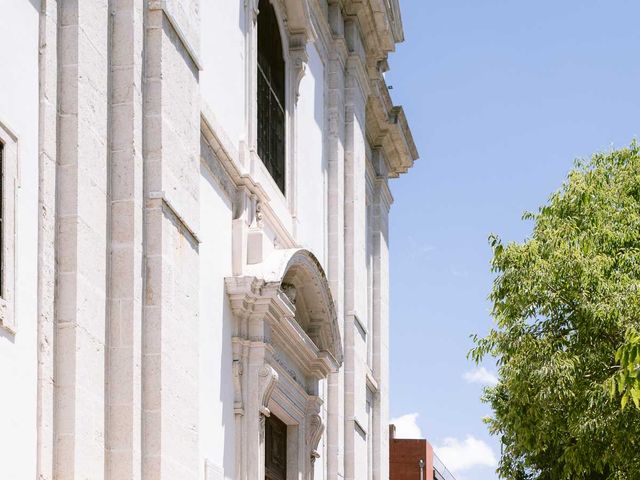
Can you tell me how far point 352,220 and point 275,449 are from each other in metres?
6.09

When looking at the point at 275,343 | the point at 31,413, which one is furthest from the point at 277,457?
the point at 31,413

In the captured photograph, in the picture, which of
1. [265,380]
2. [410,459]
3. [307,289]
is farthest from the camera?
[410,459]

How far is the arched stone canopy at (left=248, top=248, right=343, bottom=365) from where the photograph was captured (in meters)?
19.2

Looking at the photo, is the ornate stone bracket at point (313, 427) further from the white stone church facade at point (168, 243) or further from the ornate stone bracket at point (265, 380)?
the ornate stone bracket at point (265, 380)

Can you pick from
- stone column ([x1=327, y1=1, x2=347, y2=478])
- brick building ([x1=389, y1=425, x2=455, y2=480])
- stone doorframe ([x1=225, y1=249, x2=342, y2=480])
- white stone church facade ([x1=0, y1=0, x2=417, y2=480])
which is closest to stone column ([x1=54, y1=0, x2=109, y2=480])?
white stone church facade ([x1=0, y1=0, x2=417, y2=480])

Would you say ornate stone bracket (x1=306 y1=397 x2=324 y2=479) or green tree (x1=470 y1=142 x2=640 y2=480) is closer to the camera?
ornate stone bracket (x1=306 y1=397 x2=324 y2=479)

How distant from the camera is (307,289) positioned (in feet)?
70.6

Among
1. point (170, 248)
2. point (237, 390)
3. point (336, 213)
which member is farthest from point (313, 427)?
point (170, 248)

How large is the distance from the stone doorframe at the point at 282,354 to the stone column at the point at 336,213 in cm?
195

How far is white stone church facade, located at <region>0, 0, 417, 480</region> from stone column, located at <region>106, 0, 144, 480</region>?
0.06 feet

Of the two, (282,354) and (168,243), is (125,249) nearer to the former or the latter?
(168,243)

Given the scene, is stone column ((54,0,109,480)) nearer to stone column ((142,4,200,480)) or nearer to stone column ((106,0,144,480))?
stone column ((106,0,144,480))

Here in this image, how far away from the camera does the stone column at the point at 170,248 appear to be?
14.1 m

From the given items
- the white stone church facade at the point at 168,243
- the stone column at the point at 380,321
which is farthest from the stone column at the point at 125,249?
the stone column at the point at 380,321
